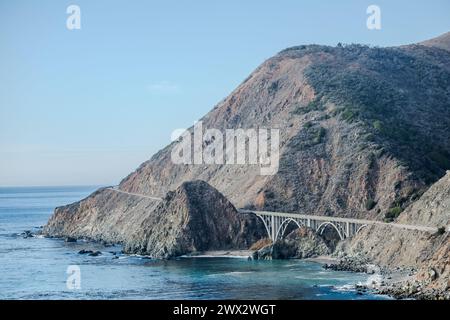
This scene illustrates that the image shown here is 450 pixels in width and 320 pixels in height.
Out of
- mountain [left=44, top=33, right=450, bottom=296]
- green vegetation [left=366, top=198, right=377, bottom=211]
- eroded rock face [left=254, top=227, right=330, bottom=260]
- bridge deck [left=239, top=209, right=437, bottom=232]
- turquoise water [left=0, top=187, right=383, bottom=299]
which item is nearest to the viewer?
turquoise water [left=0, top=187, right=383, bottom=299]

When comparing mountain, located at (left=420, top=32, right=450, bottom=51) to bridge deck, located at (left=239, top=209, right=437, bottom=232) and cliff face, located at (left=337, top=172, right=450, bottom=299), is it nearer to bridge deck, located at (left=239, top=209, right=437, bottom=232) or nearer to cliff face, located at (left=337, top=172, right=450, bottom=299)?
bridge deck, located at (left=239, top=209, right=437, bottom=232)

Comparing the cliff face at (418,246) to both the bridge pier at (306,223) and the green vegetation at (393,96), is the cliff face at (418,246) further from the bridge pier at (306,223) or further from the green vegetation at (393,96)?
the green vegetation at (393,96)

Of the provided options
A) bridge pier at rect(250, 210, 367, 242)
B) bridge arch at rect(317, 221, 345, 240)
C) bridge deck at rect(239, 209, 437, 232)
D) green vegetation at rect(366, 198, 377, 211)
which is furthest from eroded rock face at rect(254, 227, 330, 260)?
green vegetation at rect(366, 198, 377, 211)

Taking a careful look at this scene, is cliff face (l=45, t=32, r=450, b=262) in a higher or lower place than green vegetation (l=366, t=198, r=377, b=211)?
higher

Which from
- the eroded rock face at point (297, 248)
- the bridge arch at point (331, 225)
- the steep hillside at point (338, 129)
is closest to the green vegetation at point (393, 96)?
the steep hillside at point (338, 129)

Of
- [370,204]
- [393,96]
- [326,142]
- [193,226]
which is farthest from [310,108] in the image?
[193,226]

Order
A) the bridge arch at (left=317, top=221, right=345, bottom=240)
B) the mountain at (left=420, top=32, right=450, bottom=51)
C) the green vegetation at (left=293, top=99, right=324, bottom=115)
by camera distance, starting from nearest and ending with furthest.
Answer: the bridge arch at (left=317, top=221, right=345, bottom=240) → the green vegetation at (left=293, top=99, right=324, bottom=115) → the mountain at (left=420, top=32, right=450, bottom=51)
